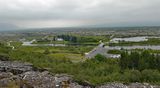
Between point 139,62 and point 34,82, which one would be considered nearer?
point 34,82

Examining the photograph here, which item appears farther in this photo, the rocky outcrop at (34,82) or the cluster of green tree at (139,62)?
the cluster of green tree at (139,62)

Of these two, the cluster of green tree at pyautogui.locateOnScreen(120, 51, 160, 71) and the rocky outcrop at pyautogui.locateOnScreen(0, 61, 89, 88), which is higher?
the rocky outcrop at pyautogui.locateOnScreen(0, 61, 89, 88)

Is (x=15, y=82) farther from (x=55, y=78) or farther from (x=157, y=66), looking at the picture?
(x=157, y=66)

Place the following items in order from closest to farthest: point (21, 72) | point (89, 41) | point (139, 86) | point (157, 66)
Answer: point (139, 86), point (21, 72), point (157, 66), point (89, 41)

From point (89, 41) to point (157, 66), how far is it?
71.3 meters

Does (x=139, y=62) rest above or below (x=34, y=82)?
below

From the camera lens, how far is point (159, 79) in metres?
24.0

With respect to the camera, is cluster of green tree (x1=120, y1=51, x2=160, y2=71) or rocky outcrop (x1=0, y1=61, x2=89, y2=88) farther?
cluster of green tree (x1=120, y1=51, x2=160, y2=71)

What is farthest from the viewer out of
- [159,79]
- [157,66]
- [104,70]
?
[157,66]

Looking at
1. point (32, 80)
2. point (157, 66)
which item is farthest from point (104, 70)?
point (32, 80)

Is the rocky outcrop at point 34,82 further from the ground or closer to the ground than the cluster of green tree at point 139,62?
further from the ground

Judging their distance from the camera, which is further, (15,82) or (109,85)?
(109,85)

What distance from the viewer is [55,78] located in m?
17.8

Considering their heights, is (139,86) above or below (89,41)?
above
